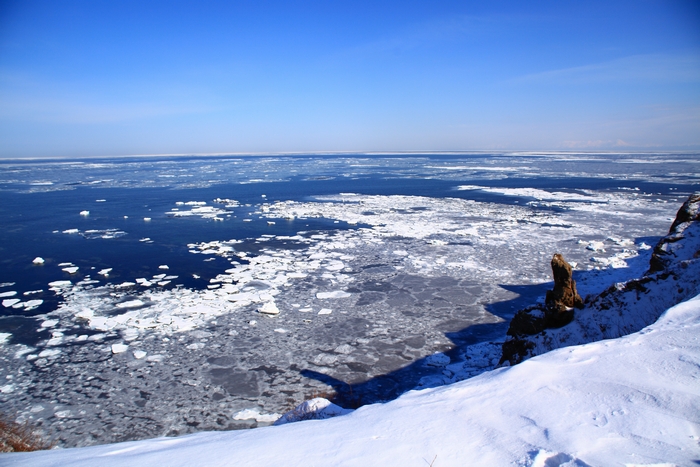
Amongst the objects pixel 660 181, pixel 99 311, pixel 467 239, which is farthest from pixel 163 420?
pixel 660 181

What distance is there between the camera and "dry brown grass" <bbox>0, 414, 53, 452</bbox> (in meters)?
4.97

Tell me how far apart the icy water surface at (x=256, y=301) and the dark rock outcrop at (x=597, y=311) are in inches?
38.6

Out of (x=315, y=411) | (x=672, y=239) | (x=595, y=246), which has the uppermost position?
(x=672, y=239)

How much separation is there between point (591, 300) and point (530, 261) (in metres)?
6.97

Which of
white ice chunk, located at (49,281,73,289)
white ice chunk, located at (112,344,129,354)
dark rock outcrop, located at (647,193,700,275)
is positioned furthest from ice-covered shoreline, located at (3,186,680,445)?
dark rock outcrop, located at (647,193,700,275)

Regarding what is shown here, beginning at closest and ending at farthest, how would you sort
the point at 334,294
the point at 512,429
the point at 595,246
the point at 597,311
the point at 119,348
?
the point at 512,429 → the point at 597,311 → the point at 119,348 → the point at 334,294 → the point at 595,246

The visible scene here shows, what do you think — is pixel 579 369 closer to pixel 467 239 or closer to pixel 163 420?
pixel 163 420

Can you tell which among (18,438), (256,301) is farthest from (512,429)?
(256,301)

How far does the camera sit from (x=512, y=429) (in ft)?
11.2

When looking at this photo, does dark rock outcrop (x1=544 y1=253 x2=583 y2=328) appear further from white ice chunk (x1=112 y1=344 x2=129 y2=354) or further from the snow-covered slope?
white ice chunk (x1=112 y1=344 x2=129 y2=354)

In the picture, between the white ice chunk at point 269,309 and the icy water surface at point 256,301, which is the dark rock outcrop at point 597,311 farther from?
the white ice chunk at point 269,309

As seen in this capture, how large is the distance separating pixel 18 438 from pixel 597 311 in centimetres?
903

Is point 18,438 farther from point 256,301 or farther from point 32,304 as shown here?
point 32,304

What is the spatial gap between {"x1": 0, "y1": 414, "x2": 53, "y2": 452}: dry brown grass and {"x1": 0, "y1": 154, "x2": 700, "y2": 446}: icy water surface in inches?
8.1
